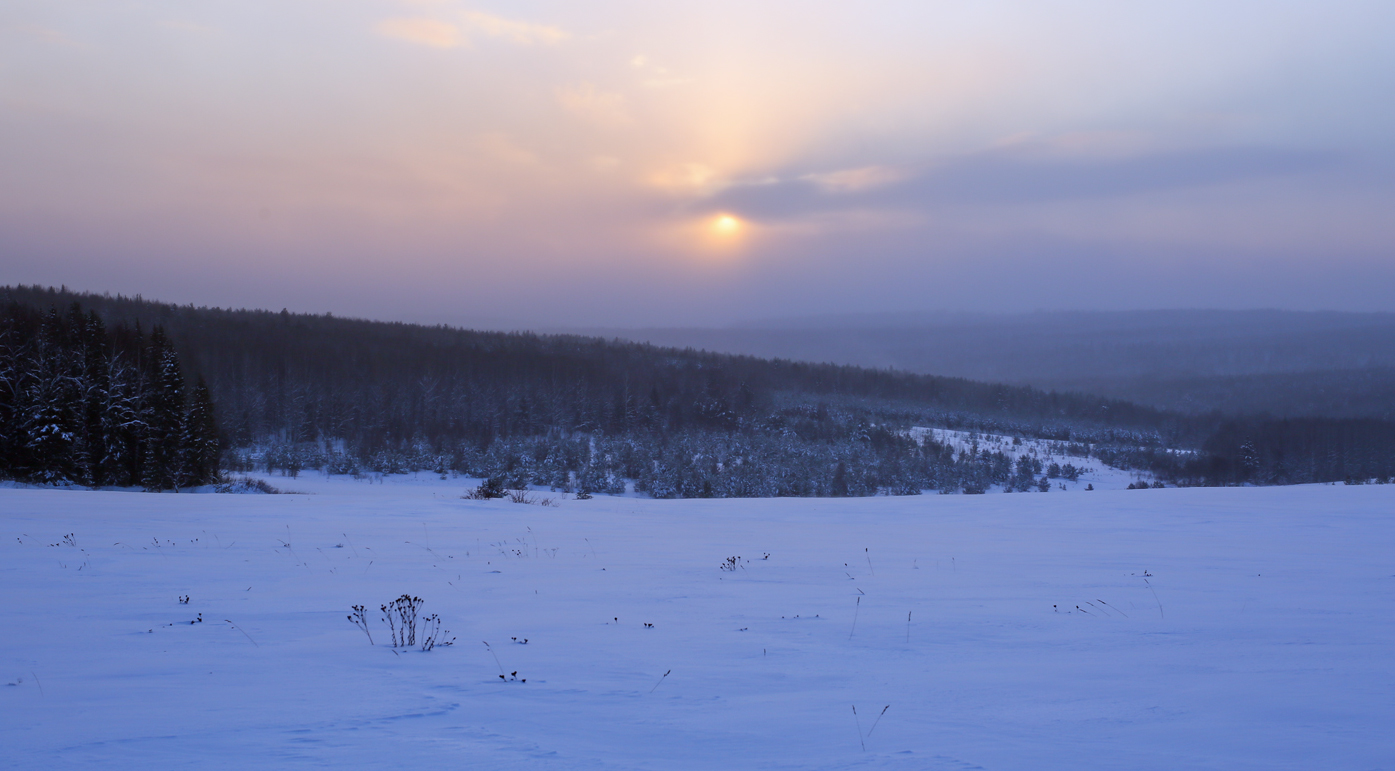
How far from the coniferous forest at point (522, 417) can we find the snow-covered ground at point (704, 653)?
2239cm

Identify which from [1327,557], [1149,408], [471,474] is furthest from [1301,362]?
[1327,557]

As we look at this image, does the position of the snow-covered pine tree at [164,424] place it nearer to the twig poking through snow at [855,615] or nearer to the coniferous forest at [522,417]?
the coniferous forest at [522,417]

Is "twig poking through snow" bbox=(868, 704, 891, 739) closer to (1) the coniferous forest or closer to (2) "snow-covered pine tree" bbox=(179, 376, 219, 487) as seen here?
(1) the coniferous forest

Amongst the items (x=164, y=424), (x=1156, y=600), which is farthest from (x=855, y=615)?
(x=164, y=424)

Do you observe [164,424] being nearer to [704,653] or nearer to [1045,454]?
[704,653]

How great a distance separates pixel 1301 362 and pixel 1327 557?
660 feet

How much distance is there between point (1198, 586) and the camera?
719 centimetres

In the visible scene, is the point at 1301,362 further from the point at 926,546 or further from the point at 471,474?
the point at 926,546

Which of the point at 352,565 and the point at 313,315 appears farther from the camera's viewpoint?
the point at 313,315

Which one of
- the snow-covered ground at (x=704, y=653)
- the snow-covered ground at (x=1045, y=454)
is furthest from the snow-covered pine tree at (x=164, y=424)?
the snow-covered ground at (x=1045, y=454)

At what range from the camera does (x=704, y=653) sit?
16.9 ft

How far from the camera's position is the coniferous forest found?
35.2 metres

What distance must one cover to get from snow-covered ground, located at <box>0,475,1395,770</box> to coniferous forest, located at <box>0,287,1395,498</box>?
22.4m

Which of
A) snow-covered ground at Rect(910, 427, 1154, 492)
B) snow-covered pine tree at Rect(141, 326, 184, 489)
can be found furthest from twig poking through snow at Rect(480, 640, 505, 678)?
snow-covered ground at Rect(910, 427, 1154, 492)
